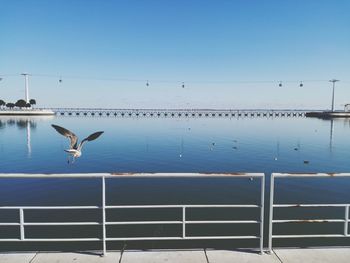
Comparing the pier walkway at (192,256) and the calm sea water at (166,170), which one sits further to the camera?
the calm sea water at (166,170)

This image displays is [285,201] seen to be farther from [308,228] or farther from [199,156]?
[199,156]

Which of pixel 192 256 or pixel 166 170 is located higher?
pixel 192 256

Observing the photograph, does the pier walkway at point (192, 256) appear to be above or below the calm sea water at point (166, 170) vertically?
above

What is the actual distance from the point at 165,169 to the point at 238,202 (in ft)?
38.7

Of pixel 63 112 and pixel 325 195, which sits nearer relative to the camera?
pixel 325 195

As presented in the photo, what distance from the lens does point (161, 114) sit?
16675 centimetres

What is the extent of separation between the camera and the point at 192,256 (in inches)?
189

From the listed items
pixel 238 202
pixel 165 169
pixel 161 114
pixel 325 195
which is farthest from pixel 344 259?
pixel 161 114

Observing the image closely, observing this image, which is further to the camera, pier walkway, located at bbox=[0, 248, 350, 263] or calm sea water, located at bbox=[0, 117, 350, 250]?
calm sea water, located at bbox=[0, 117, 350, 250]

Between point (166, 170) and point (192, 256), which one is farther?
point (166, 170)

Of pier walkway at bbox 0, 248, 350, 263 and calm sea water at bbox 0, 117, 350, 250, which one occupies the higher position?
pier walkway at bbox 0, 248, 350, 263

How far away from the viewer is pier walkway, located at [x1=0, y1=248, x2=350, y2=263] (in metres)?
4.64

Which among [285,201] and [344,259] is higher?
[344,259]

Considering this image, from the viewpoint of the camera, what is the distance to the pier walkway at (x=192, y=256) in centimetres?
464
